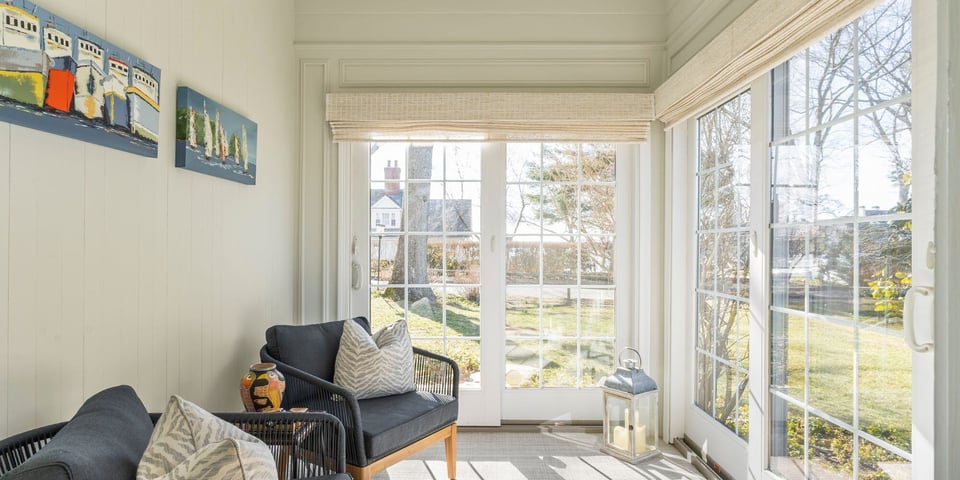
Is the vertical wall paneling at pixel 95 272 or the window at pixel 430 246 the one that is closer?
the vertical wall paneling at pixel 95 272

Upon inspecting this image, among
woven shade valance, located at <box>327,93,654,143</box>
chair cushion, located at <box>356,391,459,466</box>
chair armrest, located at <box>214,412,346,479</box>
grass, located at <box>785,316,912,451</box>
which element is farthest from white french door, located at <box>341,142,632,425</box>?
chair armrest, located at <box>214,412,346,479</box>

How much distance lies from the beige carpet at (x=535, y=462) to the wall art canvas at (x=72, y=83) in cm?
190

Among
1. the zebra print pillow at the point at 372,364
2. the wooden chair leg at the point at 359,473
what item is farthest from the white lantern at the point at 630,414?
the wooden chair leg at the point at 359,473

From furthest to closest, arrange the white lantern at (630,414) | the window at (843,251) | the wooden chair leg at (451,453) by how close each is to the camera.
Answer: the white lantern at (630,414)
the wooden chair leg at (451,453)
the window at (843,251)

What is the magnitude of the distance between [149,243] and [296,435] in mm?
830

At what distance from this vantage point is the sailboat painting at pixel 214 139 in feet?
6.61

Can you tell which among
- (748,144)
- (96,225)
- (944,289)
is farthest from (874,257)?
(96,225)

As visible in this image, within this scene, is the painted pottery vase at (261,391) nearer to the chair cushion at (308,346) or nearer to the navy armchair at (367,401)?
the navy armchair at (367,401)

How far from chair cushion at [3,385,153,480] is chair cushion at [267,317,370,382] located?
991mm

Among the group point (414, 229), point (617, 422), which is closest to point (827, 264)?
point (617, 422)

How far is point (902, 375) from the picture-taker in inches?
59.8

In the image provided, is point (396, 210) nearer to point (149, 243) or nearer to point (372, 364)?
point (372, 364)

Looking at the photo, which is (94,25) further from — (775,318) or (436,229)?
(775,318)

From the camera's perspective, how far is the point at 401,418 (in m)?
2.25
